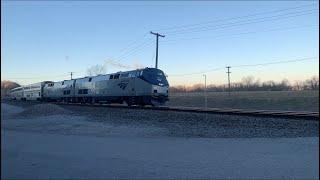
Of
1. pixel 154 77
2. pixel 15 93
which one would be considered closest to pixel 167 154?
pixel 15 93

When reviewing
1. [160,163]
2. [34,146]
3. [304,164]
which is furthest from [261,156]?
[34,146]

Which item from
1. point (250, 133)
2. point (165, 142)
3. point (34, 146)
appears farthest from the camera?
point (250, 133)

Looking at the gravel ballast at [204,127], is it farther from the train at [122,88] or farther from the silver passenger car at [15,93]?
the train at [122,88]

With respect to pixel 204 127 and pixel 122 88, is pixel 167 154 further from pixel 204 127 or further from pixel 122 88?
pixel 122 88

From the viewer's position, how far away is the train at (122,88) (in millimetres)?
35441

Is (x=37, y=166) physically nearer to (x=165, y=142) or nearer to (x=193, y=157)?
(x=193, y=157)

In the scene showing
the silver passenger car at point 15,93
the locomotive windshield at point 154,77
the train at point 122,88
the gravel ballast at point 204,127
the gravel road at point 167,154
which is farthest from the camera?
the locomotive windshield at point 154,77

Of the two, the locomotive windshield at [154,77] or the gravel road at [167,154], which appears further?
the locomotive windshield at [154,77]

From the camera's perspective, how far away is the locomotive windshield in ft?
117

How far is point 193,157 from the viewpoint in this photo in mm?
10391

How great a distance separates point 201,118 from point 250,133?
5.62 meters

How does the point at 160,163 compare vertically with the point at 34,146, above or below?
below

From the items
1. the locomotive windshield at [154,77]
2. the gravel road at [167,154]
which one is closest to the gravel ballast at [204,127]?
the gravel road at [167,154]

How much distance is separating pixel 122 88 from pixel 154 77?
12.3ft
